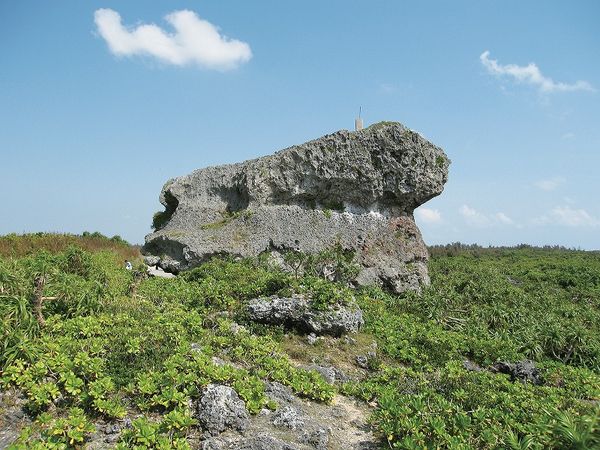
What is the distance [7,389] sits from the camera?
601 centimetres

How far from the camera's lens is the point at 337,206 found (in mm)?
17672

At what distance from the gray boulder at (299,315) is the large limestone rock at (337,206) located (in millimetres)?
5710

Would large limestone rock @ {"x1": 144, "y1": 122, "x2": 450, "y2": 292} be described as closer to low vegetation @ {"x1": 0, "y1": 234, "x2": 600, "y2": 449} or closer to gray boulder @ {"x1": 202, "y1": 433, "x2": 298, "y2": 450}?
low vegetation @ {"x1": 0, "y1": 234, "x2": 600, "y2": 449}

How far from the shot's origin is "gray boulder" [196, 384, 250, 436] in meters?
5.83

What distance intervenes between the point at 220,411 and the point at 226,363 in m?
1.70

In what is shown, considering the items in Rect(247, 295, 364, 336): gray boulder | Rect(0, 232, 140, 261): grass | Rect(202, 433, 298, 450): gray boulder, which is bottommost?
Rect(202, 433, 298, 450): gray boulder

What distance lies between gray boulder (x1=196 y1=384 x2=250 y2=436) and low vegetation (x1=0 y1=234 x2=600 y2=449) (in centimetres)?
18

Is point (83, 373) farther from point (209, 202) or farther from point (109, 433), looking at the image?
point (209, 202)

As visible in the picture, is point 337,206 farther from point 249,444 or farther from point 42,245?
point 249,444

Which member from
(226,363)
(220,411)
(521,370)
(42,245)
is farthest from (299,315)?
(42,245)

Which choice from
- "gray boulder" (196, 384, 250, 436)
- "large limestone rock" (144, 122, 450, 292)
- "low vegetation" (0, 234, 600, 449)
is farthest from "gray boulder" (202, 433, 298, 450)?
"large limestone rock" (144, 122, 450, 292)

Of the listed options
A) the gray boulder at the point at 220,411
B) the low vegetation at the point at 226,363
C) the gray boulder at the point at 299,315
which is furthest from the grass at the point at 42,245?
the gray boulder at the point at 220,411

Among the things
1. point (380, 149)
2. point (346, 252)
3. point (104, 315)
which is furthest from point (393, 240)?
point (104, 315)

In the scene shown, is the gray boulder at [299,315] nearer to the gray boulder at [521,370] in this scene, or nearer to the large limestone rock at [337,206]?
the gray boulder at [521,370]
